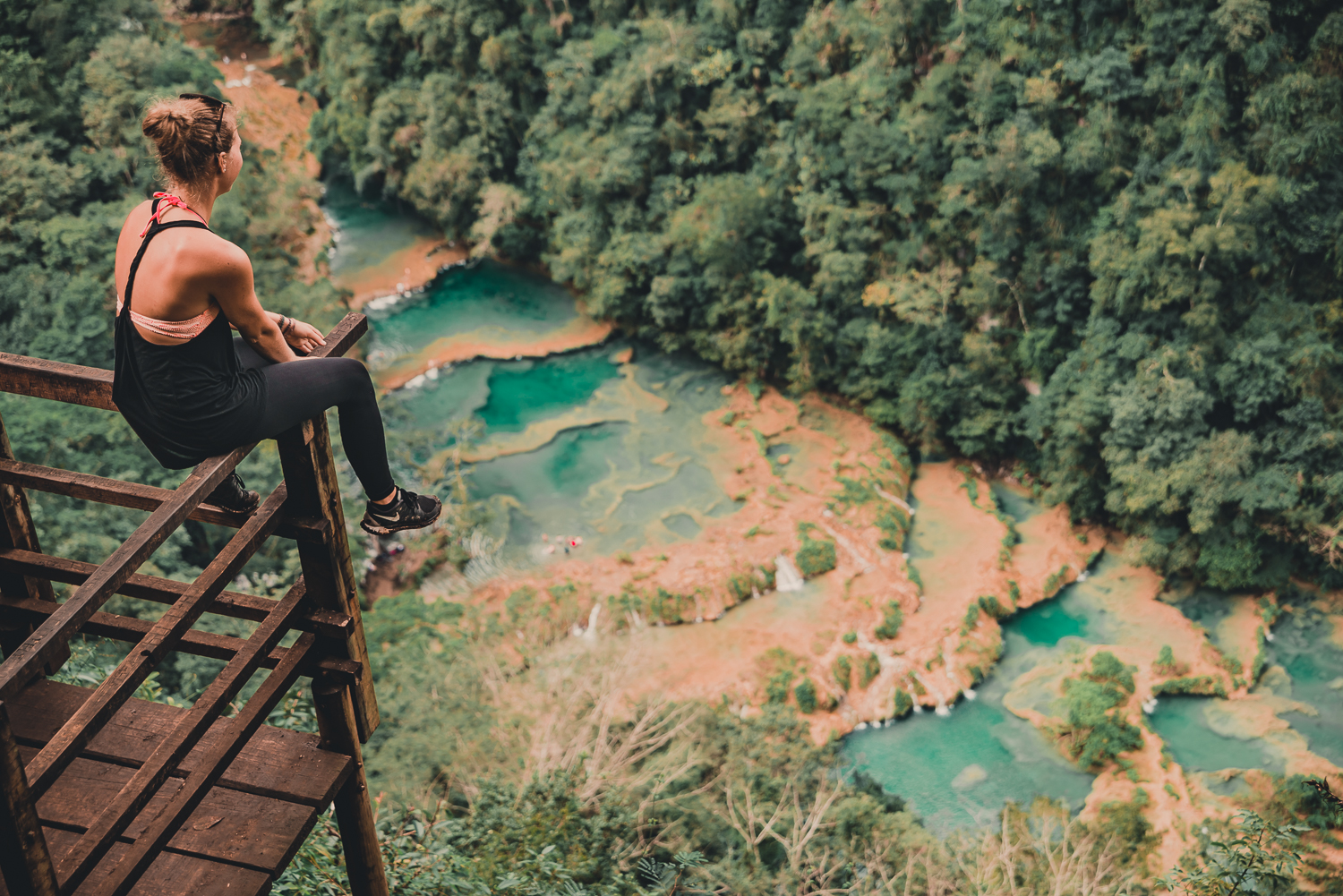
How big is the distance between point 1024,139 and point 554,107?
30.1 ft

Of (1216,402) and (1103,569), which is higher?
(1216,402)

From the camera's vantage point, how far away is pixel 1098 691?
12625mm

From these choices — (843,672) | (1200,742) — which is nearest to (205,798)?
(843,672)

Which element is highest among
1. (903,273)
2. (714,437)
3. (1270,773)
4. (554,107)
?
(554,107)

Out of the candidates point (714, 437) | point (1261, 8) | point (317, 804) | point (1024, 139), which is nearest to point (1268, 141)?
point (1261, 8)

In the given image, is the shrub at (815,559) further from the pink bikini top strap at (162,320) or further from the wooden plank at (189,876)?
the pink bikini top strap at (162,320)

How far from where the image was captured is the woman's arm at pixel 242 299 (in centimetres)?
263

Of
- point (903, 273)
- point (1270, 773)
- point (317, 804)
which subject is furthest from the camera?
point (903, 273)

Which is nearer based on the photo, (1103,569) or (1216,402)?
(1216,402)

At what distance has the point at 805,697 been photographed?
12719 mm

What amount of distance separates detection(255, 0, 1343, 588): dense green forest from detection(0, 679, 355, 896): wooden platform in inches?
→ 501

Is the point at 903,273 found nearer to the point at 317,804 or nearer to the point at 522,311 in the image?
the point at 522,311

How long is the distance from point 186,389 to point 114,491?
13.8 inches

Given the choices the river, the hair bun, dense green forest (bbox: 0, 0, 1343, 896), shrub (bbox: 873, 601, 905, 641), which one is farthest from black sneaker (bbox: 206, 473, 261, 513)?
shrub (bbox: 873, 601, 905, 641)
